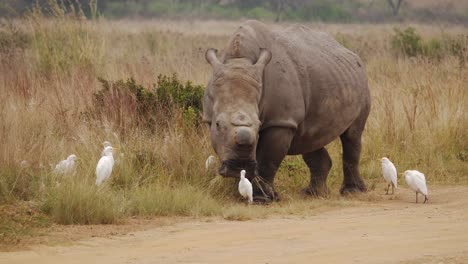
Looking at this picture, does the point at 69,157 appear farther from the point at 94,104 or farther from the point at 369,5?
the point at 369,5

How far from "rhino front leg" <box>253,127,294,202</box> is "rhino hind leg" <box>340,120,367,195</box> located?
60.8 inches

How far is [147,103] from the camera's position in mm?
12953

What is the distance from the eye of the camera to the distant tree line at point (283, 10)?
134ft

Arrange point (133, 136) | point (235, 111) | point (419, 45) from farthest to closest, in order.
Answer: point (419, 45), point (133, 136), point (235, 111)

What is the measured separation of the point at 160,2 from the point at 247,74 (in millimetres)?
35701

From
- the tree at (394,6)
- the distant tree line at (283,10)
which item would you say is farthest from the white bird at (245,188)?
the tree at (394,6)

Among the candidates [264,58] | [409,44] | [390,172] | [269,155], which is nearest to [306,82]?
[264,58]

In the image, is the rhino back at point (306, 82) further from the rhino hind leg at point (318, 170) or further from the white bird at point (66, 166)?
the white bird at point (66, 166)

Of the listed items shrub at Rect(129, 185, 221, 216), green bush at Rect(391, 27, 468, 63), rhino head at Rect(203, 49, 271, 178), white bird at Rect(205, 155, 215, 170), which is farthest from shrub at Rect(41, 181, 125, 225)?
green bush at Rect(391, 27, 468, 63)

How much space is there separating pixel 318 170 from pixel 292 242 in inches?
149

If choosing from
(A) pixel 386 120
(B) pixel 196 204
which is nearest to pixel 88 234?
(B) pixel 196 204

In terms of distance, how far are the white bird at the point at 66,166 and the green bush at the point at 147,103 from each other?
6.10 feet

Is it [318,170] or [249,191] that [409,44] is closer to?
[318,170]

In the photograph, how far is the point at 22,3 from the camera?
36.1 metres
